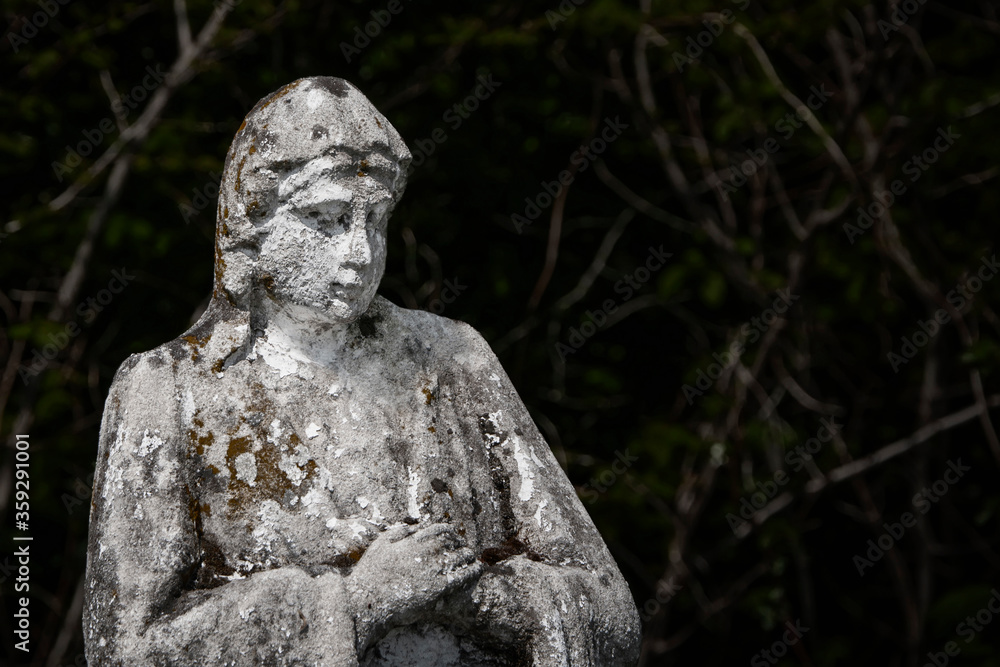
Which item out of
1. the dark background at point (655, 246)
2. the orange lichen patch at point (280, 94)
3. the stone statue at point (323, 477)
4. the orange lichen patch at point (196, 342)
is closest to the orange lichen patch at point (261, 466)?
the stone statue at point (323, 477)

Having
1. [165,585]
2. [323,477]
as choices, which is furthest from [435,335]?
[165,585]

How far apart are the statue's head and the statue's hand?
1.71 feet

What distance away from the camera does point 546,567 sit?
2582mm

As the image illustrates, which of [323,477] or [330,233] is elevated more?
[330,233]

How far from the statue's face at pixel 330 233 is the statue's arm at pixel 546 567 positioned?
0.41 metres

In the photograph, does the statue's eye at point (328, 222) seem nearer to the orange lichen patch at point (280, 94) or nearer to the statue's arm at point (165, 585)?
the orange lichen patch at point (280, 94)

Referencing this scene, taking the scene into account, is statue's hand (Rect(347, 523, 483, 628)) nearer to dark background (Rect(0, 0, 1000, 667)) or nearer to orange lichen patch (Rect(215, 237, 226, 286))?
orange lichen patch (Rect(215, 237, 226, 286))

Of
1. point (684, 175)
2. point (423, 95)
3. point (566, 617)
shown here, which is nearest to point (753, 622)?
point (684, 175)

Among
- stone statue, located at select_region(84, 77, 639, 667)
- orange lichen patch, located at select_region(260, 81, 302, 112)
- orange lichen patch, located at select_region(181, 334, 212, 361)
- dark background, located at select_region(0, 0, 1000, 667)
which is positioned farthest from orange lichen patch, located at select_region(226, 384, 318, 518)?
dark background, located at select_region(0, 0, 1000, 667)

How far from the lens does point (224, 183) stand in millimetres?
2754

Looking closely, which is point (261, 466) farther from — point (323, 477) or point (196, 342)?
point (196, 342)

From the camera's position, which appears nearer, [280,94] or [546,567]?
[546,567]

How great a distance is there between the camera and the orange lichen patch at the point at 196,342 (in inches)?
106

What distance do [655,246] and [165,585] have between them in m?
4.71
